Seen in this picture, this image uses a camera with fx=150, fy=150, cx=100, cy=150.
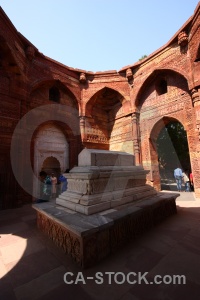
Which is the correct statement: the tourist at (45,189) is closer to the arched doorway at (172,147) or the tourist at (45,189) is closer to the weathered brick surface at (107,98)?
the weathered brick surface at (107,98)

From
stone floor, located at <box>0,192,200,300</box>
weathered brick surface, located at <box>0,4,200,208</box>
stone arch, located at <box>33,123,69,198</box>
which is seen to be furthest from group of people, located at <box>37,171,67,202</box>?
stone floor, located at <box>0,192,200,300</box>

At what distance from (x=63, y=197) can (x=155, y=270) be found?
90.1 inches

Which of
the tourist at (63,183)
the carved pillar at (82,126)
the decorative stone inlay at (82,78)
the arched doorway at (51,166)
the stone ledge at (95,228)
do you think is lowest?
the stone ledge at (95,228)

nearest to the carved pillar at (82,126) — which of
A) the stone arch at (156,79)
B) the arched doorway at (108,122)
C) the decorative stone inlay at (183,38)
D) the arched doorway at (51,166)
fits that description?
the arched doorway at (108,122)

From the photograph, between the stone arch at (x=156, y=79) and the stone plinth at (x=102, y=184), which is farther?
the stone arch at (x=156, y=79)

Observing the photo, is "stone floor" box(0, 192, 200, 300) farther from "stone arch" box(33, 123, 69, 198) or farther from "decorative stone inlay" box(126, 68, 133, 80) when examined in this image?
"decorative stone inlay" box(126, 68, 133, 80)

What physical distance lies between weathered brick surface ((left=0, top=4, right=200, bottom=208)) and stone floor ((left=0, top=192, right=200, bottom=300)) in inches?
156

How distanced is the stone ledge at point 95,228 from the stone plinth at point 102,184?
0.58ft

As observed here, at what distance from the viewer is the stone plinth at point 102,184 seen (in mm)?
3035

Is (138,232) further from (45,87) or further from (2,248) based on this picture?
(45,87)

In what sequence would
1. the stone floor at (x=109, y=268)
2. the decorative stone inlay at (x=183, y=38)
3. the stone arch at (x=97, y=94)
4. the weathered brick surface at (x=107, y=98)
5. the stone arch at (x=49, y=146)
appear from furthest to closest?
1. the stone arch at (x=97, y=94)
2. the stone arch at (x=49, y=146)
3. the decorative stone inlay at (x=183, y=38)
4. the weathered brick surface at (x=107, y=98)
5. the stone floor at (x=109, y=268)

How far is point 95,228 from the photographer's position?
2.21m

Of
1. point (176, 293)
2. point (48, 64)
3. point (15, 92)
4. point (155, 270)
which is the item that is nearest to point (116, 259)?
point (155, 270)

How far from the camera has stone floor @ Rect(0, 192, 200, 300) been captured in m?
1.67
